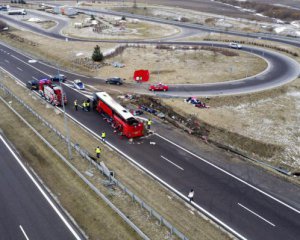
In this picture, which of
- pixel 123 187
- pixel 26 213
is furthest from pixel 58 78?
pixel 26 213

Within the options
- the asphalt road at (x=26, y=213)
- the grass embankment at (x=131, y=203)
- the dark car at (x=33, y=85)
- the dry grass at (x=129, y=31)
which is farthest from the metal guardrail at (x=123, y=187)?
the dry grass at (x=129, y=31)

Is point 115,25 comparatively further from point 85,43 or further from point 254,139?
point 254,139

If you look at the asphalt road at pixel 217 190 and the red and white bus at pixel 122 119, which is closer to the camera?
the asphalt road at pixel 217 190

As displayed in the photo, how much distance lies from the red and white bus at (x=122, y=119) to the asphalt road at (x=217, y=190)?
1.15 metres

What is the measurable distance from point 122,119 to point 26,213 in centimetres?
1778

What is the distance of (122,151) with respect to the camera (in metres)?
38.6

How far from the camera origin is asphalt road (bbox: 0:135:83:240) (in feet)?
83.4

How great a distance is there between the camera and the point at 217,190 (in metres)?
31.9

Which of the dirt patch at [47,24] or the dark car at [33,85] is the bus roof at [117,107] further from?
the dirt patch at [47,24]

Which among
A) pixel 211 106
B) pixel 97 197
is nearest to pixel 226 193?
pixel 97 197

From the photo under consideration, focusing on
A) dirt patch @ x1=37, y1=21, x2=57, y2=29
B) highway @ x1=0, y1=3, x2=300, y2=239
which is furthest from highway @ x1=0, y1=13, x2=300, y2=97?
dirt patch @ x1=37, y1=21, x2=57, y2=29

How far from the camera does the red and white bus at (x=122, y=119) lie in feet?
134

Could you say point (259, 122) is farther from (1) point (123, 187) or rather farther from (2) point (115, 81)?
(2) point (115, 81)

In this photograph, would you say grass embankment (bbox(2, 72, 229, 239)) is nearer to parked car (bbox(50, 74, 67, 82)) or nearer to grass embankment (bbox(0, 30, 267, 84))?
parked car (bbox(50, 74, 67, 82))
